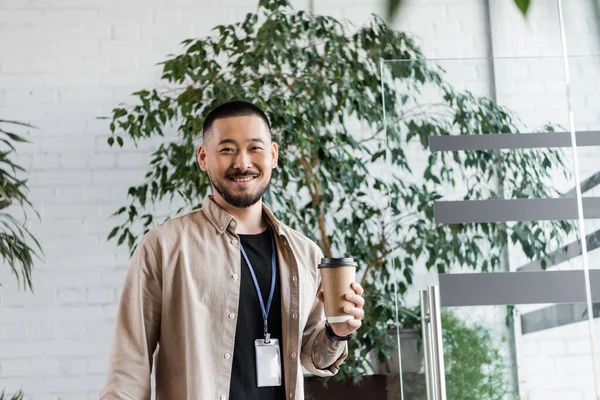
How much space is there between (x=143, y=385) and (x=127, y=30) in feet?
7.61

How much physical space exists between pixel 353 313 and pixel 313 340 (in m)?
0.28

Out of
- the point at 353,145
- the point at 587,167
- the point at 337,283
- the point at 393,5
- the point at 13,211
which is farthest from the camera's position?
the point at 13,211

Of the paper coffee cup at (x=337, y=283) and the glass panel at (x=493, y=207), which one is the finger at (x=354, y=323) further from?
the glass panel at (x=493, y=207)

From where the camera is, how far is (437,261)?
1858mm

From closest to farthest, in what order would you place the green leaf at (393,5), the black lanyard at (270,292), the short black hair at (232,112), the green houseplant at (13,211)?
1. the green leaf at (393,5)
2. the black lanyard at (270,292)
3. the short black hair at (232,112)
4. the green houseplant at (13,211)

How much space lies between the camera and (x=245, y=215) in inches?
65.2

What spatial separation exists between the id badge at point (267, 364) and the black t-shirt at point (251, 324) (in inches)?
0.6

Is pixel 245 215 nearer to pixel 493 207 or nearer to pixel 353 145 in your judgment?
pixel 493 207

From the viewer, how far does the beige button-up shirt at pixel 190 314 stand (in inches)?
56.5

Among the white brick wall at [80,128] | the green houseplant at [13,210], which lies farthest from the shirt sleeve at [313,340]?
the white brick wall at [80,128]

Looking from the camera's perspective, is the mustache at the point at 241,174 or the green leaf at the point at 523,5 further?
the mustache at the point at 241,174

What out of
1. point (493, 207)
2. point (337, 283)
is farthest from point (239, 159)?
point (493, 207)

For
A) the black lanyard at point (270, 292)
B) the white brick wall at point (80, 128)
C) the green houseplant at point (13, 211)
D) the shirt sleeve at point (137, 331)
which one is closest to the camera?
the shirt sleeve at point (137, 331)

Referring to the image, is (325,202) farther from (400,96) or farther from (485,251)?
(485,251)
